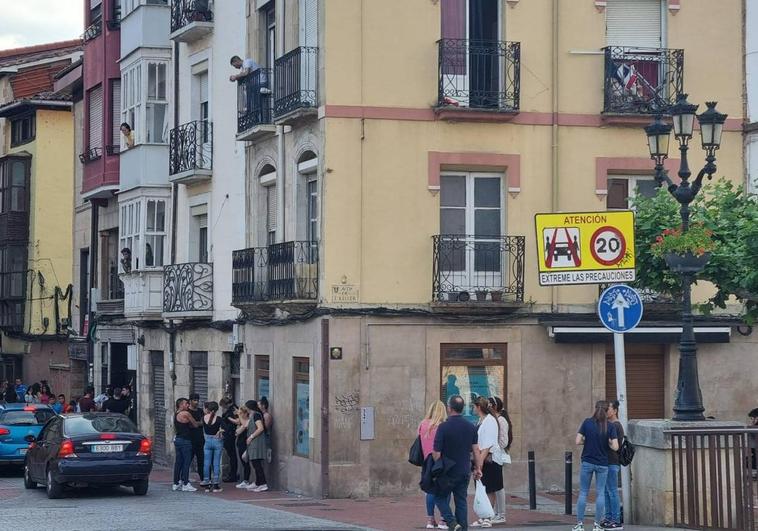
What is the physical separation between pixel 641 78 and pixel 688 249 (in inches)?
309

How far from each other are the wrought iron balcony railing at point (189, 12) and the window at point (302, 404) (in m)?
8.90

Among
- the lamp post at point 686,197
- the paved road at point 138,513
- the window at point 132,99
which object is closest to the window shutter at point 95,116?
the window at point 132,99

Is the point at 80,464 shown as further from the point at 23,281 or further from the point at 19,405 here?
the point at 23,281

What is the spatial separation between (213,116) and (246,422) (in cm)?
746

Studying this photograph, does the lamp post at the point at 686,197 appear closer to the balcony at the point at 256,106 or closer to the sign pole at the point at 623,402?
the sign pole at the point at 623,402

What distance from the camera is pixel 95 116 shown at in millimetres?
37969

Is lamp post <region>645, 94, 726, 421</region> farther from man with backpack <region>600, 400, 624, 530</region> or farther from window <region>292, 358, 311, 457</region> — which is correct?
window <region>292, 358, 311, 457</region>

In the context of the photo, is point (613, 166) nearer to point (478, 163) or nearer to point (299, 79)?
point (478, 163)

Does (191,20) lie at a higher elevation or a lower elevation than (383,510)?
higher

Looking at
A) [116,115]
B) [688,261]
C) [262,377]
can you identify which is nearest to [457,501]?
[688,261]

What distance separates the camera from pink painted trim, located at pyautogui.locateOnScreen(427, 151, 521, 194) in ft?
79.6

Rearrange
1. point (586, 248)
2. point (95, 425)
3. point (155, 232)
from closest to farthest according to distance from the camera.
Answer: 1. point (586, 248)
2. point (95, 425)
3. point (155, 232)

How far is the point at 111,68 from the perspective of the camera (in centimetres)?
3647

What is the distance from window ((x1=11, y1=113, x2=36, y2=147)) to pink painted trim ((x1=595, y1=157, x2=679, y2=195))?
90.4 feet
